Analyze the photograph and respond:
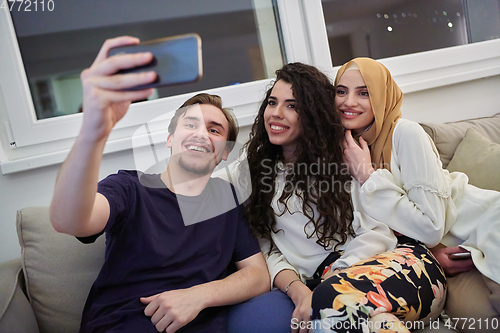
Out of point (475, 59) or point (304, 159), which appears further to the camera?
point (475, 59)

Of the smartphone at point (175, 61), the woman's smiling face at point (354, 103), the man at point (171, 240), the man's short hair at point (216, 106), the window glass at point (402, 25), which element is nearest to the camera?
the smartphone at point (175, 61)

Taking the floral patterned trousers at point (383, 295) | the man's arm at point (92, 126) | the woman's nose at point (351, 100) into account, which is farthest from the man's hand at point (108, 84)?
the woman's nose at point (351, 100)

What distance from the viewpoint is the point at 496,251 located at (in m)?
1.06

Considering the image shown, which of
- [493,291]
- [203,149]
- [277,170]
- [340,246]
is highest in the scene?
[203,149]

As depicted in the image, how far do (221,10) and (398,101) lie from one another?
1105mm

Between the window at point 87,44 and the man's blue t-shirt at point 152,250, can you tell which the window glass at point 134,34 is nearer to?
the window at point 87,44

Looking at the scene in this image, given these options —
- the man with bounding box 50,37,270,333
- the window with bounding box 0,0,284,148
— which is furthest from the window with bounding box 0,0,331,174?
the man with bounding box 50,37,270,333

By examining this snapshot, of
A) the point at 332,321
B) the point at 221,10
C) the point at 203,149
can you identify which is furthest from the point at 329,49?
the point at 332,321

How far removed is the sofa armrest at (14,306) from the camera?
1.05 metres

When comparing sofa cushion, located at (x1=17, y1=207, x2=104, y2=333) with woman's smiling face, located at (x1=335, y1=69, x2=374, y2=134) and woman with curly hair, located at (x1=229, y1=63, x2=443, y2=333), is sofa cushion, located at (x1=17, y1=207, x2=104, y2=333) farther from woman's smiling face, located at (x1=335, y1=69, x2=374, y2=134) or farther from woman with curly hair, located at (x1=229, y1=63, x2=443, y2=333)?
woman's smiling face, located at (x1=335, y1=69, x2=374, y2=134)

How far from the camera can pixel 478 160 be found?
4.73ft

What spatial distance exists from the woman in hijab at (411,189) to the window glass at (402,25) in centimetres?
75

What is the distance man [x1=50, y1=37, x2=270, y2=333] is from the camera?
1.00m

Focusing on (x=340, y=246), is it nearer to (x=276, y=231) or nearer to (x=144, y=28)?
(x=276, y=231)
